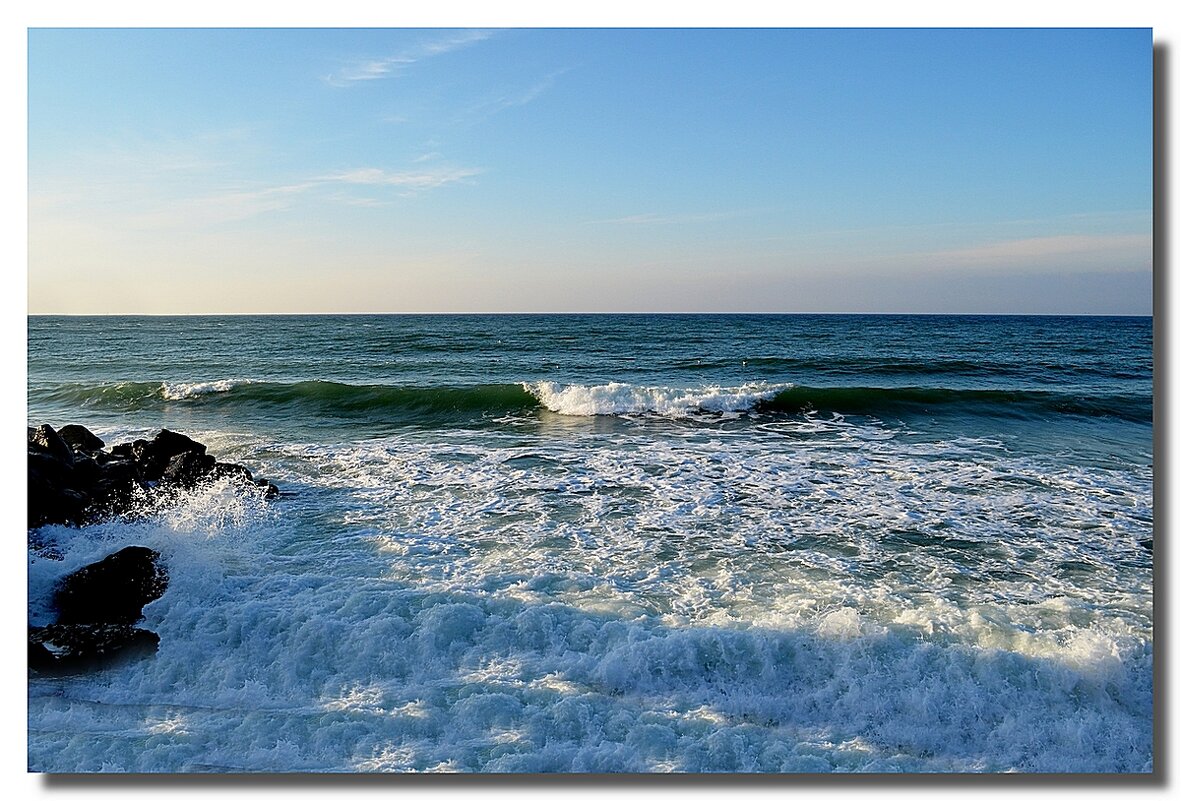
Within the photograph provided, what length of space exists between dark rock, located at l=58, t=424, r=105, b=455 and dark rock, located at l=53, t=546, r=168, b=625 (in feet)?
8.48

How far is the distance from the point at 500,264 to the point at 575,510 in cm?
198

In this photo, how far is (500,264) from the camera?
5.61 m

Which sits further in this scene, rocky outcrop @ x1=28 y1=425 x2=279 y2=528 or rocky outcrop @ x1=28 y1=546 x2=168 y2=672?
rocky outcrop @ x1=28 y1=425 x2=279 y2=528

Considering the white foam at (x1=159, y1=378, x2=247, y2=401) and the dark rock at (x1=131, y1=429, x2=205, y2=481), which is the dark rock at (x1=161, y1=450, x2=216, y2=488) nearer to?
the dark rock at (x1=131, y1=429, x2=205, y2=481)

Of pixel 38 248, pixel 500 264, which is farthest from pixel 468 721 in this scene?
pixel 500 264

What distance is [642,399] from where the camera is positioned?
9.20m

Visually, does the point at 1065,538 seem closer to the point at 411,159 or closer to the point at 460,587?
the point at 460,587

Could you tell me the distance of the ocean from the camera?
2.81 m

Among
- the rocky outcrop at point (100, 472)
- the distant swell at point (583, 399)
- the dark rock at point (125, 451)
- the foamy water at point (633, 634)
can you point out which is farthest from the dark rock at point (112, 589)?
the distant swell at point (583, 399)

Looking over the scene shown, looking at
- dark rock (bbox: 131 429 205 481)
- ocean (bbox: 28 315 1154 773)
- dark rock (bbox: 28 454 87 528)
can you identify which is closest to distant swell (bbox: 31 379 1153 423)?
ocean (bbox: 28 315 1154 773)

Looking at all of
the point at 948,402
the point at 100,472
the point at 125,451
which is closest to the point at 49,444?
the point at 100,472

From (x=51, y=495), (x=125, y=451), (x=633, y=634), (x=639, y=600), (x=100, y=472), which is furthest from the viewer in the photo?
(x=125, y=451)

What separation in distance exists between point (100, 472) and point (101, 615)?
216cm

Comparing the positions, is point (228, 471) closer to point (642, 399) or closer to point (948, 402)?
point (642, 399)
